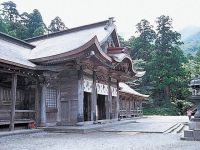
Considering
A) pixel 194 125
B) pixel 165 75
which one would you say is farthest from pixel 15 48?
pixel 165 75

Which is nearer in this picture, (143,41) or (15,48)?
(15,48)

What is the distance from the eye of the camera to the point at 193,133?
36.7ft

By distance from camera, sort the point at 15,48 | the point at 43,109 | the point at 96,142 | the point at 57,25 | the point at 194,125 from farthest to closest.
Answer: the point at 57,25
the point at 15,48
the point at 43,109
the point at 194,125
the point at 96,142

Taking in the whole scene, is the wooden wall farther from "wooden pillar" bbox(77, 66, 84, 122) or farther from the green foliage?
the green foliage

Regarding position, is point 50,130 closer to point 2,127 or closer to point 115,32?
point 2,127

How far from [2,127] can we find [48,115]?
2.78 meters

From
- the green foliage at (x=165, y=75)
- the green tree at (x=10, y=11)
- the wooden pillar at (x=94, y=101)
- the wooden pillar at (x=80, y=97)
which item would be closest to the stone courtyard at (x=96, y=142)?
the wooden pillar at (x=80, y=97)

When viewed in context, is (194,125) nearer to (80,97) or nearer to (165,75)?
(80,97)

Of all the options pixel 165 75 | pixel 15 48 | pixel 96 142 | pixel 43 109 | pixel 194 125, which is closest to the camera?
pixel 96 142

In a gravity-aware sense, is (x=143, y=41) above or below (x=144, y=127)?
above

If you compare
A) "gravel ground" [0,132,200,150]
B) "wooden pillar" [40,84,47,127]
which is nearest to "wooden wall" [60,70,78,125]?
"wooden pillar" [40,84,47,127]

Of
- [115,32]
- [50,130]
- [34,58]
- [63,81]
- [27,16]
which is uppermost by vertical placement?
[27,16]

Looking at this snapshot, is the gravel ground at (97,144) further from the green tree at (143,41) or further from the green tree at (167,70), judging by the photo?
the green tree at (143,41)

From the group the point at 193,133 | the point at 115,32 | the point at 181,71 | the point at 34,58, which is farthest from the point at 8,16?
the point at 193,133
